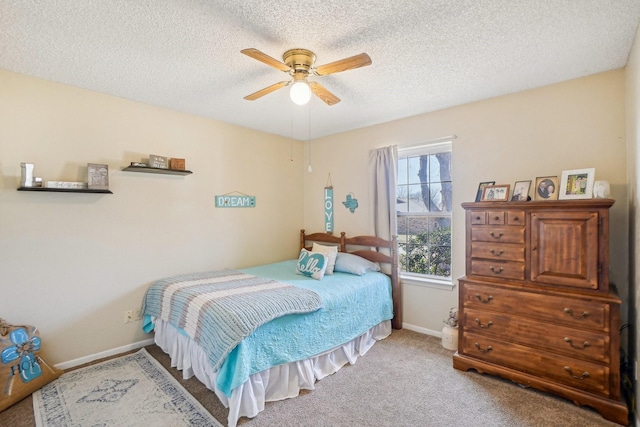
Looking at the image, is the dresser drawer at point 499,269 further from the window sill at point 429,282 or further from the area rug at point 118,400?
the area rug at point 118,400

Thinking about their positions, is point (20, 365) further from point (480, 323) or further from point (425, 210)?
point (425, 210)

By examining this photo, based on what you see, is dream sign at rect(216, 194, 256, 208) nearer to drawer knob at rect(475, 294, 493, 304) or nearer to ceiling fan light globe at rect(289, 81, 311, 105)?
ceiling fan light globe at rect(289, 81, 311, 105)

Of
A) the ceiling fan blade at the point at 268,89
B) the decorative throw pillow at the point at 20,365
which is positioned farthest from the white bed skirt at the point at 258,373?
the ceiling fan blade at the point at 268,89

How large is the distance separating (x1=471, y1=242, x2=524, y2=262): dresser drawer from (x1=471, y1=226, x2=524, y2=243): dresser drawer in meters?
0.03

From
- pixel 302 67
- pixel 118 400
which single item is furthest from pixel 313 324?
pixel 302 67

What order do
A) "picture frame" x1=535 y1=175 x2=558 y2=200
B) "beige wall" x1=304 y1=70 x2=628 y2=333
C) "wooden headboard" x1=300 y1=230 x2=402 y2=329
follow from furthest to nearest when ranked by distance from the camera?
"wooden headboard" x1=300 y1=230 x2=402 y2=329, "picture frame" x1=535 y1=175 x2=558 y2=200, "beige wall" x1=304 y1=70 x2=628 y2=333

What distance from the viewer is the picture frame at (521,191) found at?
8.55 feet

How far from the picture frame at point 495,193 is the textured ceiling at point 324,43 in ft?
2.89

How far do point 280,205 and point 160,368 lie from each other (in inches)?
94.6

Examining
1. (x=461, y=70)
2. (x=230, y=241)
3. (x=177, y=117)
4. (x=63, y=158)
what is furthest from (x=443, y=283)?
(x=63, y=158)

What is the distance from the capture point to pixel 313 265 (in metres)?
3.26

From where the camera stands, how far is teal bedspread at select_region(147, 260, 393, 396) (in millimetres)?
1947

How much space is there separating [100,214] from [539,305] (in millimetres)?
3770

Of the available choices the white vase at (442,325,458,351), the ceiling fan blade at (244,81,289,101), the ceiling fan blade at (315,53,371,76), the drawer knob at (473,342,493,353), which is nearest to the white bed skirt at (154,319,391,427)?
the white vase at (442,325,458,351)
